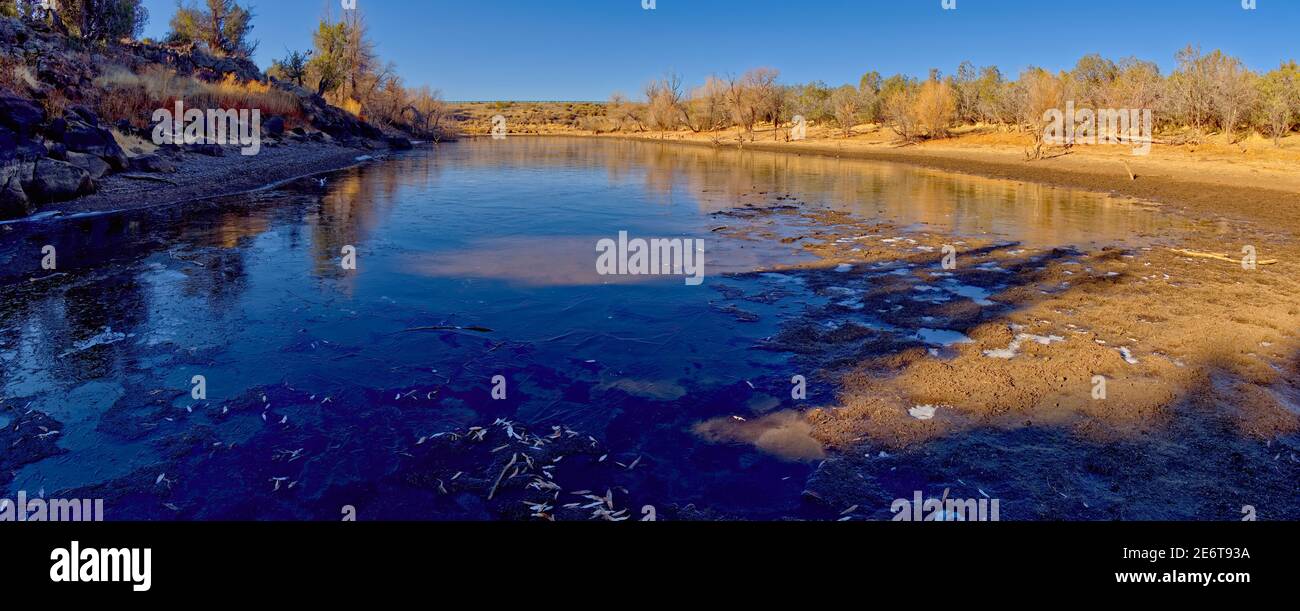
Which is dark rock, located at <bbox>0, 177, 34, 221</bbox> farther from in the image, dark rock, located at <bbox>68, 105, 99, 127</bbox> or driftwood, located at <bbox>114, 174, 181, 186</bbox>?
dark rock, located at <bbox>68, 105, 99, 127</bbox>

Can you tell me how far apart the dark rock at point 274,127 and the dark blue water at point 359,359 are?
1685 cm

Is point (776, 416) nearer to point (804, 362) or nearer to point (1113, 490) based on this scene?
point (804, 362)

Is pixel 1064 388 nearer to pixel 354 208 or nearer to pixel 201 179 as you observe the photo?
pixel 354 208

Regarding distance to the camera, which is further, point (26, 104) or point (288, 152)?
point (288, 152)

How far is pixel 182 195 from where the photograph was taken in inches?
559

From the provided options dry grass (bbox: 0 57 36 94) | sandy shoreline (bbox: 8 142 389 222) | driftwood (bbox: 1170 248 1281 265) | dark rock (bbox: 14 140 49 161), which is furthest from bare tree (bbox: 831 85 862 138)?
dark rock (bbox: 14 140 49 161)

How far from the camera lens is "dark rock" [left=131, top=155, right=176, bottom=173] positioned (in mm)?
15367

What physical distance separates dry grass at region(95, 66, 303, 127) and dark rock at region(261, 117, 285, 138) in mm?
1417

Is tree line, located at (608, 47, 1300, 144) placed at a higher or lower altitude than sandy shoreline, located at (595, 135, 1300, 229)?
higher

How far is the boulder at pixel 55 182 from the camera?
11.7 metres

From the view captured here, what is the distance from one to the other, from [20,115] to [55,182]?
1755 mm

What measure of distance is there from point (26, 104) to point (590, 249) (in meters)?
11.7

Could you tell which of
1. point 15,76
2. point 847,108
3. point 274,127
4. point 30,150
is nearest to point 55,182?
point 30,150
